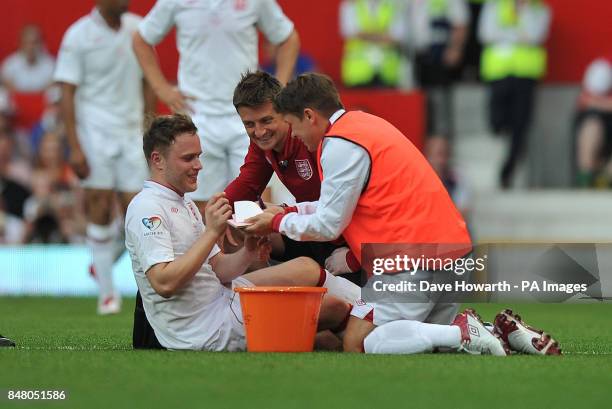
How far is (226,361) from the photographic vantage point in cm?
636

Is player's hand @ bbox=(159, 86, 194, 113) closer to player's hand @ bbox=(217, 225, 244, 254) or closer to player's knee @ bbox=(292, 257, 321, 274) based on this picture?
player's hand @ bbox=(217, 225, 244, 254)

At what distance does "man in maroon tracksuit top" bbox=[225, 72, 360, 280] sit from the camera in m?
7.35

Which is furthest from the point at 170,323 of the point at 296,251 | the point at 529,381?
the point at 529,381

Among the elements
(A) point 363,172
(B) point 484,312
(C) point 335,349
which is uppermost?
(A) point 363,172

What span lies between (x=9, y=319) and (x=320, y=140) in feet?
11.9

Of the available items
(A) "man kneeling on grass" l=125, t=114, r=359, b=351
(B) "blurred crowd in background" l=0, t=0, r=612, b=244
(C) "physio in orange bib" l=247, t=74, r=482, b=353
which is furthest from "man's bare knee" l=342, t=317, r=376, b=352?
(B) "blurred crowd in background" l=0, t=0, r=612, b=244

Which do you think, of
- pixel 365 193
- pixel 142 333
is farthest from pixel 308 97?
pixel 142 333

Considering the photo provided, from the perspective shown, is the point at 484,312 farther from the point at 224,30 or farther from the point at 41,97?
the point at 41,97

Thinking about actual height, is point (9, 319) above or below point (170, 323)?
below

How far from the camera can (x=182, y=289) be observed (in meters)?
6.80

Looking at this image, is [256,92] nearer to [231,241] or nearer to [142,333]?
[231,241]

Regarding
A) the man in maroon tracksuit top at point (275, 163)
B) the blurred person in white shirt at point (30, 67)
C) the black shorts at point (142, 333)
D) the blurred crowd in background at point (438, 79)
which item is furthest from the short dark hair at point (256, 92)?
the blurred person in white shirt at point (30, 67)

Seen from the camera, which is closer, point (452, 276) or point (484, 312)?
point (452, 276)

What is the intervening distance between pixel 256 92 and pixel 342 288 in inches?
44.0
